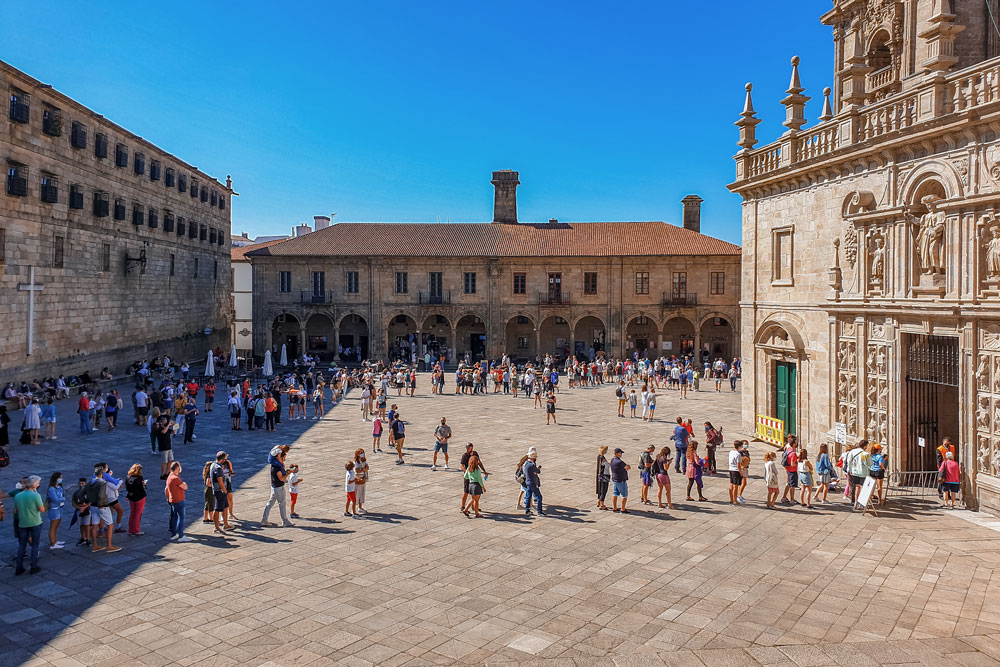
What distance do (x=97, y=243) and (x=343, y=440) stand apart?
1874 centimetres

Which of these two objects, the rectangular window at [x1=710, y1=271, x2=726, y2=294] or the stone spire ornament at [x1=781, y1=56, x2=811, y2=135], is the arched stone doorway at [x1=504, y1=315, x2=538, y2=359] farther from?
the stone spire ornament at [x1=781, y1=56, x2=811, y2=135]

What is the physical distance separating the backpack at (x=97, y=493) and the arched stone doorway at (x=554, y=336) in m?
37.7

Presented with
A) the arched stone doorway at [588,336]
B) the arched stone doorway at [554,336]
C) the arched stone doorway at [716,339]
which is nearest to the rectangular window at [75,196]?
the arched stone doorway at [554,336]

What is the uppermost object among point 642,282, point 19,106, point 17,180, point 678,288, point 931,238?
point 19,106

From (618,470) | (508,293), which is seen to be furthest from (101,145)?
(618,470)

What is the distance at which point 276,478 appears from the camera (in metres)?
12.1

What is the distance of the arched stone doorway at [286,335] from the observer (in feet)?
159

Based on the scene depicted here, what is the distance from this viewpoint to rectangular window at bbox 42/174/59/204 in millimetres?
27391

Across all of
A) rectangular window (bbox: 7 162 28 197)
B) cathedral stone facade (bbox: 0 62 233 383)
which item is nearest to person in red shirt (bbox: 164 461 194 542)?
cathedral stone facade (bbox: 0 62 233 383)

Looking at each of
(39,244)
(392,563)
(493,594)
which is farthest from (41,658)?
(39,244)

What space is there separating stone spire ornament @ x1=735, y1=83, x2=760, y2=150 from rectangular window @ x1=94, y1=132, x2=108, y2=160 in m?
27.2

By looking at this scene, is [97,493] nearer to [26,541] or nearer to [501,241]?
[26,541]

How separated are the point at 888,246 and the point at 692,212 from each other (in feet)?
119

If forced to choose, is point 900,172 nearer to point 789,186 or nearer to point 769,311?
point 789,186
